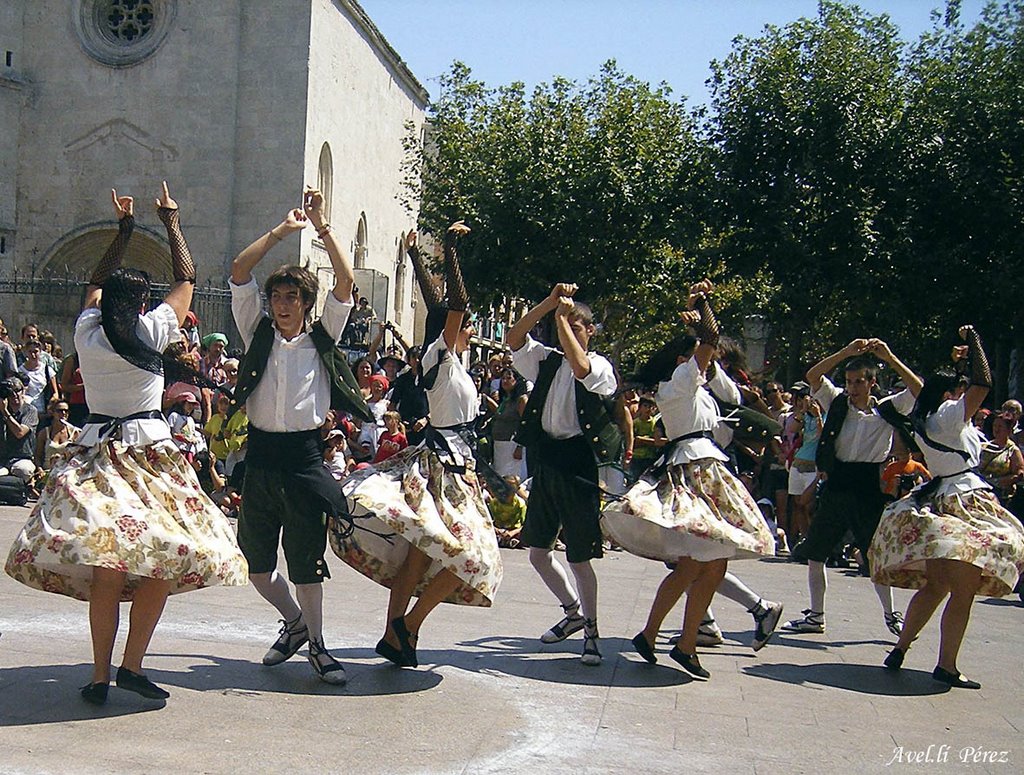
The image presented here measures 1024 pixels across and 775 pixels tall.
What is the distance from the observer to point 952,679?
289 inches

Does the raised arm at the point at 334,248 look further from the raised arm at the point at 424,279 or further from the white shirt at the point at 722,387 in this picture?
the white shirt at the point at 722,387

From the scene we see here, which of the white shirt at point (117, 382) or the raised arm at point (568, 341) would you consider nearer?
the white shirt at point (117, 382)

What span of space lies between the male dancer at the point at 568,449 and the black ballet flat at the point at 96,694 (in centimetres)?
259

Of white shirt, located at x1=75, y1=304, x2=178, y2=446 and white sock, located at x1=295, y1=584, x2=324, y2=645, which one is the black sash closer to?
white shirt, located at x1=75, y1=304, x2=178, y2=446

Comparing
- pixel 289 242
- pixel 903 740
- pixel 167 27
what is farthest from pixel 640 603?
pixel 167 27

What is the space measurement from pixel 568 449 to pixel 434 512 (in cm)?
113

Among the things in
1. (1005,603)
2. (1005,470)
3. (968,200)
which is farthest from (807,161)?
(1005,603)

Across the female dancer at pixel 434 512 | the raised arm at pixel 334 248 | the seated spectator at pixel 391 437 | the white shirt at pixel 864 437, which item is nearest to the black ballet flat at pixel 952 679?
the white shirt at pixel 864 437

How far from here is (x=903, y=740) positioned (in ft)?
19.9

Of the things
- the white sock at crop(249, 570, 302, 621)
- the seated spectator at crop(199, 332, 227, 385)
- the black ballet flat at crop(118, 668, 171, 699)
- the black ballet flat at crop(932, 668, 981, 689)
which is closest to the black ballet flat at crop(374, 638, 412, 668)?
the white sock at crop(249, 570, 302, 621)

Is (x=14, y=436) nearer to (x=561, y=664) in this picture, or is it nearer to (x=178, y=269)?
(x=178, y=269)

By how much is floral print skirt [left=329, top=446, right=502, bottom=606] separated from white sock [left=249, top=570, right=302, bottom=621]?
0.35 metres

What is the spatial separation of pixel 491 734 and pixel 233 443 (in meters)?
9.03

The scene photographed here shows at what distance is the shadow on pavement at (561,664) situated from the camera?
22.8 ft
